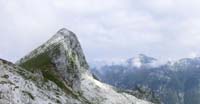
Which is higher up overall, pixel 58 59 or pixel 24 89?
pixel 58 59

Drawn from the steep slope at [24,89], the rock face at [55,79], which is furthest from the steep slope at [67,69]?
the steep slope at [24,89]

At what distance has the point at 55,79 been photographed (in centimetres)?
10656

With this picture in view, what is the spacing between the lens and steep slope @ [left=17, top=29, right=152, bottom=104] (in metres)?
113

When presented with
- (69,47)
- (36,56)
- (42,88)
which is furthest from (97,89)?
(42,88)

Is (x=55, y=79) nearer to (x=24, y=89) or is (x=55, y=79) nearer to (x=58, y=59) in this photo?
(x=58, y=59)

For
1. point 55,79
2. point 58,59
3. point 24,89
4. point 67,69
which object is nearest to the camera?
point 24,89

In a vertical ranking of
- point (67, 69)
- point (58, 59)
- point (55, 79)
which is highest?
point (58, 59)

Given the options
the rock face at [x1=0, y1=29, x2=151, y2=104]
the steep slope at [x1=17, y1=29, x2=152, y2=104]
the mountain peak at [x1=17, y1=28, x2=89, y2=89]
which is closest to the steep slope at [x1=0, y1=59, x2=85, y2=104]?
the rock face at [x1=0, y1=29, x2=151, y2=104]

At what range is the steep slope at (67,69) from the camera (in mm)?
113000

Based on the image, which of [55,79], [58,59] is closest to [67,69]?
[58,59]

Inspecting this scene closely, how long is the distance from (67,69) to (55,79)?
1386cm

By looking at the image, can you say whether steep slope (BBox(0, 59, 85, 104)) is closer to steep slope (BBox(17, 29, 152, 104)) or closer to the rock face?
the rock face

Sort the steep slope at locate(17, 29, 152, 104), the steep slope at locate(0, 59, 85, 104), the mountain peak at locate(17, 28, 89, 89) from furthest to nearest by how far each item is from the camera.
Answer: the mountain peak at locate(17, 28, 89, 89) → the steep slope at locate(17, 29, 152, 104) → the steep slope at locate(0, 59, 85, 104)

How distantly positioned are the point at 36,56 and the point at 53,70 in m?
10.1
